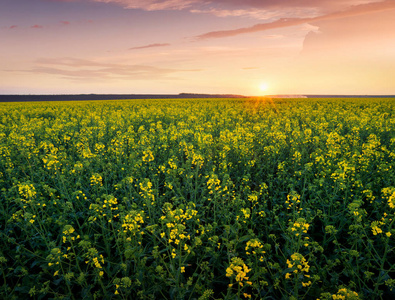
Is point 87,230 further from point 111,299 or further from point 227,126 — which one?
point 227,126

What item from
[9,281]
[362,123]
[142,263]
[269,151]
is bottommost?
[9,281]

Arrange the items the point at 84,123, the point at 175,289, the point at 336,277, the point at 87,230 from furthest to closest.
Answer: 1. the point at 84,123
2. the point at 87,230
3. the point at 336,277
4. the point at 175,289

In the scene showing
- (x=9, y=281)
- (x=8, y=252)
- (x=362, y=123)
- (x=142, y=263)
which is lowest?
(x=9, y=281)

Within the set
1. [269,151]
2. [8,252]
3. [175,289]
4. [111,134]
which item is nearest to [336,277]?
[175,289]

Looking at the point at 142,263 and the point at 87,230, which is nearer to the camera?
the point at 142,263

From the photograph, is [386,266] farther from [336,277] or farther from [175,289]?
[175,289]

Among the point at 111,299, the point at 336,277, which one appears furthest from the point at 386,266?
the point at 111,299

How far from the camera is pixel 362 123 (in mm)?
10969

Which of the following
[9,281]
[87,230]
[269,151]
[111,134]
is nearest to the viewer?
[9,281]

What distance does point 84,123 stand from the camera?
1253 centimetres

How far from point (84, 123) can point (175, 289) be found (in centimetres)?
1139

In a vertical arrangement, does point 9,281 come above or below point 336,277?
below

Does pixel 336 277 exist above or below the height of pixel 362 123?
below

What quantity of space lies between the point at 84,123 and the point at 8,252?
9316 mm
